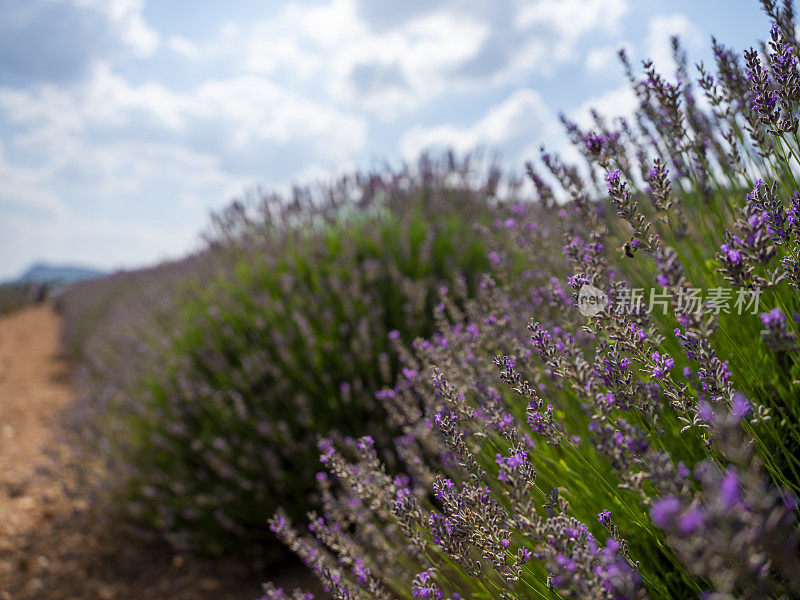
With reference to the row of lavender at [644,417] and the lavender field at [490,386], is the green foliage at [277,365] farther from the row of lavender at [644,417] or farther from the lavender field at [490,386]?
the row of lavender at [644,417]

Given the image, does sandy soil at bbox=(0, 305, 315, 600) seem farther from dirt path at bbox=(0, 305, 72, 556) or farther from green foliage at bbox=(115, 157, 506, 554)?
green foliage at bbox=(115, 157, 506, 554)

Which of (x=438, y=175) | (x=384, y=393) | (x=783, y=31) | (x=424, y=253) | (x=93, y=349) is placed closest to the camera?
(x=783, y=31)

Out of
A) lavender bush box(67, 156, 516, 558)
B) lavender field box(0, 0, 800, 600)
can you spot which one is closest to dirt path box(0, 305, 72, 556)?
lavender field box(0, 0, 800, 600)

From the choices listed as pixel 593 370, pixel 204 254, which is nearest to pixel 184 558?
pixel 204 254

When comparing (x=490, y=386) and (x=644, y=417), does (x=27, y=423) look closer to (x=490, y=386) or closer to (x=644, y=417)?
(x=490, y=386)

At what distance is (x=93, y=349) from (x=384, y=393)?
19.5 feet

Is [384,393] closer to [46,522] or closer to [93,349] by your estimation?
[46,522]

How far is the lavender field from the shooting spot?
3.46 feet

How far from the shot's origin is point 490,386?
184 centimetres

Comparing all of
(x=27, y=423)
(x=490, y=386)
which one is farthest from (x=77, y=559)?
(x=27, y=423)

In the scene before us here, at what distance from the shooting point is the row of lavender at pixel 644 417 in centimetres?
88

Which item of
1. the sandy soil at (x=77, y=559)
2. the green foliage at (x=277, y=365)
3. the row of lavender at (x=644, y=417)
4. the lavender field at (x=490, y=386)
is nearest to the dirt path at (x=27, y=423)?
the sandy soil at (x=77, y=559)

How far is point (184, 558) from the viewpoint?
11.9 feet

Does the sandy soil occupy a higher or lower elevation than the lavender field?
lower
